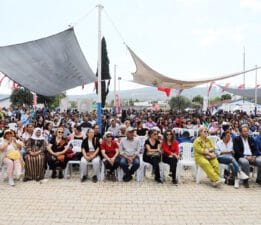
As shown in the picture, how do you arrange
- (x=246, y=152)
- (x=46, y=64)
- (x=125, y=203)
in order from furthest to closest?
(x=46, y=64) < (x=246, y=152) < (x=125, y=203)

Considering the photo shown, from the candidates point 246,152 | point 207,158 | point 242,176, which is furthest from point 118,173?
point 246,152

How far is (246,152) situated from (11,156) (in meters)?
5.05

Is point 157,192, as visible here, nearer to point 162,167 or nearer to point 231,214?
point 162,167

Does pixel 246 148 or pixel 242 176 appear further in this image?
pixel 246 148

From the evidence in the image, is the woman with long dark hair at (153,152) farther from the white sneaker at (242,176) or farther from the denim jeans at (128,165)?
the white sneaker at (242,176)

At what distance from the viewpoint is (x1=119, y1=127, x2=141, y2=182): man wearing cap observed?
23.6ft

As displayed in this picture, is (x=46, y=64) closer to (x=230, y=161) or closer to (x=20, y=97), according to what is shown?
(x=230, y=161)

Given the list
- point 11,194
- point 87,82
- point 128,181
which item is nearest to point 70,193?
point 11,194

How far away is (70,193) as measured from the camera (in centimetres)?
611

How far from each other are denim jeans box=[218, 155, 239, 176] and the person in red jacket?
3.24 feet

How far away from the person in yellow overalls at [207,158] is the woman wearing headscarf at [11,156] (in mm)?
3710

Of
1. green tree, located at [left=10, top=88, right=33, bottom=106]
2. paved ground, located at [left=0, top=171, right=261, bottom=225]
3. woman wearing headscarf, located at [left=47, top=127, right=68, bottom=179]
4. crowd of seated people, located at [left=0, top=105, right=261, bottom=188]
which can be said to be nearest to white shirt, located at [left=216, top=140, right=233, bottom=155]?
crowd of seated people, located at [left=0, top=105, right=261, bottom=188]

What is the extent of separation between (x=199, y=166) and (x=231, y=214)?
85.3 inches

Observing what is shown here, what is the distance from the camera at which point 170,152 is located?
7.27 meters
